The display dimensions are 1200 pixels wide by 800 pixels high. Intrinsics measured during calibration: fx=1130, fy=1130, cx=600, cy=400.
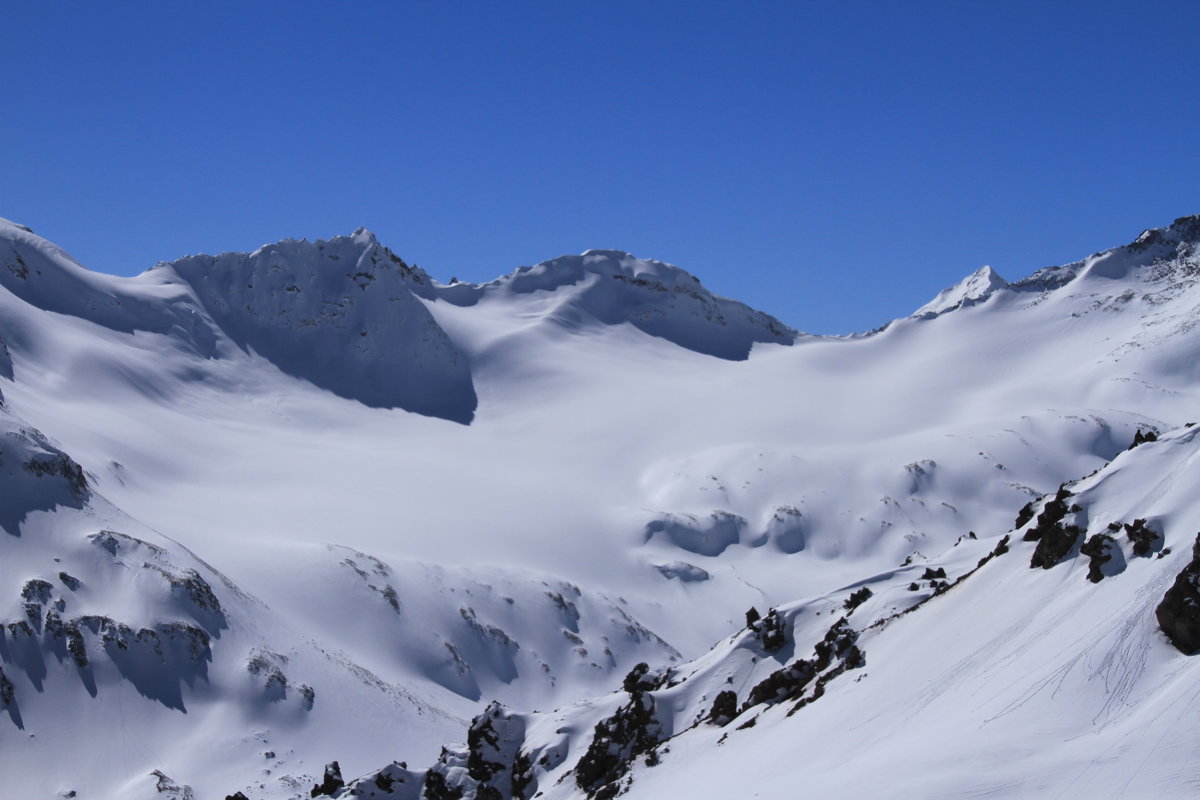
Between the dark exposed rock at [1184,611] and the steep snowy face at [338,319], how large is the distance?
148034 millimetres

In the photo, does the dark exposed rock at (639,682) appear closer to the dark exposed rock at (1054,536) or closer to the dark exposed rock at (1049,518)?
the dark exposed rock at (1049,518)

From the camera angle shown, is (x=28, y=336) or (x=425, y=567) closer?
(x=425, y=567)

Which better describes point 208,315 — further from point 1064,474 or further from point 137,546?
point 1064,474

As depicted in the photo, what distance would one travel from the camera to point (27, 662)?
220 feet

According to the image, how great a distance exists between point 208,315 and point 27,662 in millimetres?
115333

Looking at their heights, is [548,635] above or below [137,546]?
below

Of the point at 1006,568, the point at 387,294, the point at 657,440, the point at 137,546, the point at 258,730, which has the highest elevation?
the point at 387,294

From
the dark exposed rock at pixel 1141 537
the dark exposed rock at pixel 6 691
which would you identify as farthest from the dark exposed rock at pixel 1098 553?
the dark exposed rock at pixel 6 691

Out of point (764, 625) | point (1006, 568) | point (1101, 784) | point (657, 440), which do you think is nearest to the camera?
point (1101, 784)

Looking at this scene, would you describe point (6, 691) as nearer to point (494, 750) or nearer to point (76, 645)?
point (76, 645)

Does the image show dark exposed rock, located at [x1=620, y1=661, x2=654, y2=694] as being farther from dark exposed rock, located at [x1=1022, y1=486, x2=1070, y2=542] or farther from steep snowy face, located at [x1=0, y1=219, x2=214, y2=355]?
steep snowy face, located at [x1=0, y1=219, x2=214, y2=355]

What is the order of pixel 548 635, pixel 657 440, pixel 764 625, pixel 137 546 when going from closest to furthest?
1. pixel 764 625
2. pixel 137 546
3. pixel 548 635
4. pixel 657 440

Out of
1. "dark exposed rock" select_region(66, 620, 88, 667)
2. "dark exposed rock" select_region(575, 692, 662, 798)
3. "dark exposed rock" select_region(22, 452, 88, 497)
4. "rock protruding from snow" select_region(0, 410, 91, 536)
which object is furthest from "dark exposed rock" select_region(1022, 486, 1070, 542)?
"dark exposed rock" select_region(22, 452, 88, 497)

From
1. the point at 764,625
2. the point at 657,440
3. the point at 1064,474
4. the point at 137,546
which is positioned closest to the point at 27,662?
the point at 137,546
